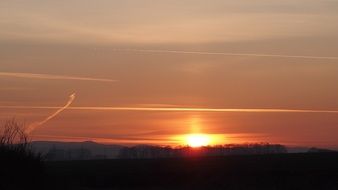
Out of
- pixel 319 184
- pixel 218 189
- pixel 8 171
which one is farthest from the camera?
pixel 319 184

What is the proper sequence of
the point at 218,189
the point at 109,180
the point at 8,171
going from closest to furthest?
1. the point at 8,171
2. the point at 218,189
3. the point at 109,180

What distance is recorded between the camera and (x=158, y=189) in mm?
47438

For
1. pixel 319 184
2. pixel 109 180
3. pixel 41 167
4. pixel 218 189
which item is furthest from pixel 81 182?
pixel 41 167

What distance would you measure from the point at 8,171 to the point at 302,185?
71.9 ft

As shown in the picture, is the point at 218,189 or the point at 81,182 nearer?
the point at 218,189

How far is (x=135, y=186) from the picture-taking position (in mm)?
51688

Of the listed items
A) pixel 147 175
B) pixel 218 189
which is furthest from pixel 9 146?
pixel 147 175

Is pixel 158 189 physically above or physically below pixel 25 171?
above

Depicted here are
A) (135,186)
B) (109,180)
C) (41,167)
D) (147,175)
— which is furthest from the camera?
(147,175)

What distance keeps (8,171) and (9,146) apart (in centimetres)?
168

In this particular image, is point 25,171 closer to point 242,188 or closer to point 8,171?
point 8,171

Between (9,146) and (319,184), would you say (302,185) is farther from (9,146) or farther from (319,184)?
(9,146)

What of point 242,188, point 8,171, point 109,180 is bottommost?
point 8,171

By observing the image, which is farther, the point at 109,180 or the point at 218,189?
the point at 109,180
